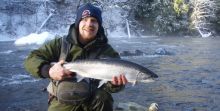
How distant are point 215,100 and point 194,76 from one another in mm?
3649

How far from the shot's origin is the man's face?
12.0ft

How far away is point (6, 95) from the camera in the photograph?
11.0 m

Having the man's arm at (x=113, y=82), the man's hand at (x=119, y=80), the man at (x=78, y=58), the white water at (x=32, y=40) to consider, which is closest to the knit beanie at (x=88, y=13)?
the man at (x=78, y=58)

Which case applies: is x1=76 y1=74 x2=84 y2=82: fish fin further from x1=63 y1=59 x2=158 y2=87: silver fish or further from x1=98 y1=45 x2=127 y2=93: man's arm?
x1=98 y1=45 x2=127 y2=93: man's arm

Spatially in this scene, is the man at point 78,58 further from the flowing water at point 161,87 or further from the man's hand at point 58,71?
the flowing water at point 161,87

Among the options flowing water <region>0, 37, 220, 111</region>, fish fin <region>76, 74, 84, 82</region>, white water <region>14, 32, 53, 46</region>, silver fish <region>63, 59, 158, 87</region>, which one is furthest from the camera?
white water <region>14, 32, 53, 46</region>

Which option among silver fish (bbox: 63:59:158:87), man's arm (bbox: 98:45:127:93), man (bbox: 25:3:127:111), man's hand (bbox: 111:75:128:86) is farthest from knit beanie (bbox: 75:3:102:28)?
man's hand (bbox: 111:75:128:86)

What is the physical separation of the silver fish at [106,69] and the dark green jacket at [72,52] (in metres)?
0.17

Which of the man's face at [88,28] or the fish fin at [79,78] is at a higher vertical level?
the man's face at [88,28]

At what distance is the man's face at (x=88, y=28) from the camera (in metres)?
3.67

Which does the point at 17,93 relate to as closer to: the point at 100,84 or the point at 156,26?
the point at 100,84

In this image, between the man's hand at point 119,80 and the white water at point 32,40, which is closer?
the man's hand at point 119,80

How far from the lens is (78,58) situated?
3.72m

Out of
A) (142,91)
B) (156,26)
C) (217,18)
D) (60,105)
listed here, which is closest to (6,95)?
(142,91)
